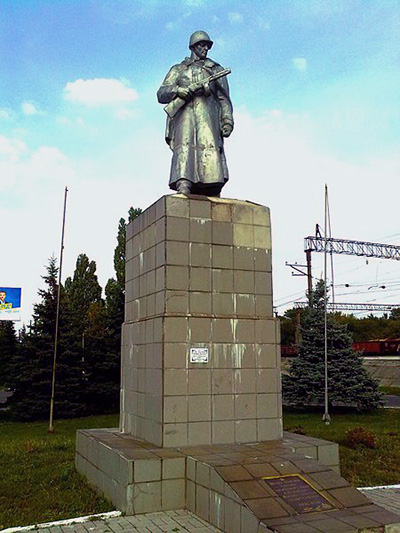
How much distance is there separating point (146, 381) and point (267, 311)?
188 centimetres

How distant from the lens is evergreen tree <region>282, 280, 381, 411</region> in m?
16.5

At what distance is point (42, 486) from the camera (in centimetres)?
703

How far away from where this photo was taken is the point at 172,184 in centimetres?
774

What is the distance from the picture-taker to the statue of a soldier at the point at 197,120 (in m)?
7.60

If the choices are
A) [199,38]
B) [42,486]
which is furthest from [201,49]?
[42,486]

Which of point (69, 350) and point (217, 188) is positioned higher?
point (217, 188)

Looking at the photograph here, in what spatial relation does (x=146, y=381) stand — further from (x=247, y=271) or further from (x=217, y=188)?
(x=217, y=188)

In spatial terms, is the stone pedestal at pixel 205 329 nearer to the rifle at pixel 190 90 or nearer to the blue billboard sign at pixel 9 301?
the rifle at pixel 190 90

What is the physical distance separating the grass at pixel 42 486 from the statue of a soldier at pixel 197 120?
13.8 ft

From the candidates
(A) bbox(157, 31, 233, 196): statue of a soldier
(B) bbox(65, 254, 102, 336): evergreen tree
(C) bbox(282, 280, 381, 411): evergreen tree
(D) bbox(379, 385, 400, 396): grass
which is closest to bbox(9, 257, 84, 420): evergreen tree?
(C) bbox(282, 280, 381, 411): evergreen tree

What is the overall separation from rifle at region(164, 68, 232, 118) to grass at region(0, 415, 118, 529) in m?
5.28

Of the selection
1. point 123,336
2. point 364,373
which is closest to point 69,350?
point 364,373

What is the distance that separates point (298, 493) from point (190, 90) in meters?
5.43

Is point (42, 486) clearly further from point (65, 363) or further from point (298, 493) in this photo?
point (65, 363)
